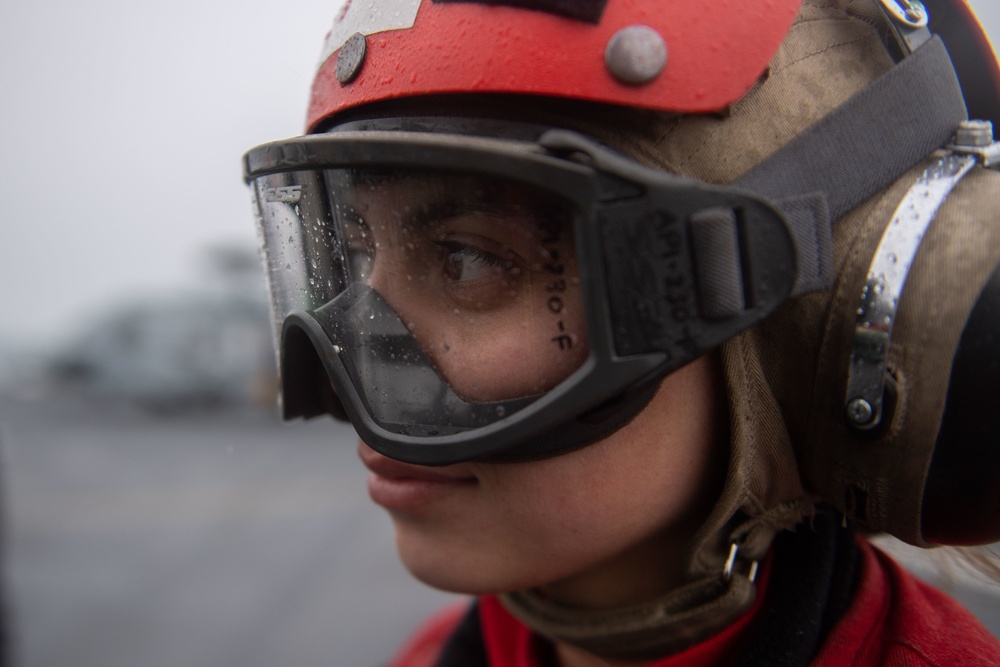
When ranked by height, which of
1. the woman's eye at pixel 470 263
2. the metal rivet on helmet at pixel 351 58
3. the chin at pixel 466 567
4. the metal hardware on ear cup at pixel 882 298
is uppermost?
the metal rivet on helmet at pixel 351 58

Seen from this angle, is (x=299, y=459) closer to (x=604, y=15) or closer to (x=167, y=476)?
(x=167, y=476)

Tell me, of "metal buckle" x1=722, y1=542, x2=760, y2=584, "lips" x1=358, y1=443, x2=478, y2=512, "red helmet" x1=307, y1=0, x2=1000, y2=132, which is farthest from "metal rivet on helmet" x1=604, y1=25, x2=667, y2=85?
"metal buckle" x1=722, y1=542, x2=760, y2=584

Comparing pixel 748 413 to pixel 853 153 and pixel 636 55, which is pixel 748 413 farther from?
pixel 636 55

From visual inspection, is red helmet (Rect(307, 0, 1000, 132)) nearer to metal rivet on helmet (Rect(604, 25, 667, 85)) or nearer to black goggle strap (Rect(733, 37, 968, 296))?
metal rivet on helmet (Rect(604, 25, 667, 85))

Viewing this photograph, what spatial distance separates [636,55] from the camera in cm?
95

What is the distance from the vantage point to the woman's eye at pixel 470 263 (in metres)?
1.02

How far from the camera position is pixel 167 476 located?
701 cm

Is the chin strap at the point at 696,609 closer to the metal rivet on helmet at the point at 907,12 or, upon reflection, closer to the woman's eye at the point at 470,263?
the woman's eye at the point at 470,263

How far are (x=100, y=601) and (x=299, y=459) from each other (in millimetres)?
3039

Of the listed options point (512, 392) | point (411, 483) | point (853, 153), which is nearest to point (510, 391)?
point (512, 392)

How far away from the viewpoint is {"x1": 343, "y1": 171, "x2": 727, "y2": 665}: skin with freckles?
3.25 ft

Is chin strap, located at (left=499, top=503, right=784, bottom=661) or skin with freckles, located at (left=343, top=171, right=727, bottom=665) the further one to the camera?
chin strap, located at (left=499, top=503, right=784, bottom=661)

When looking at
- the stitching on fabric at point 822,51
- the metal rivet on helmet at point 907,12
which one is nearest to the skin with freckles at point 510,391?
the stitching on fabric at point 822,51

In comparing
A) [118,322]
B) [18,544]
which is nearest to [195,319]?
[118,322]
